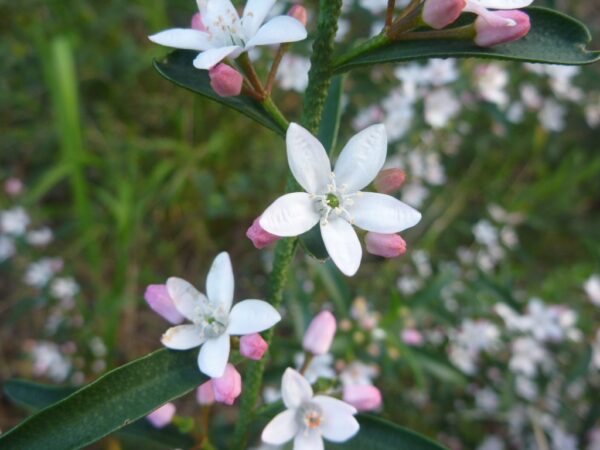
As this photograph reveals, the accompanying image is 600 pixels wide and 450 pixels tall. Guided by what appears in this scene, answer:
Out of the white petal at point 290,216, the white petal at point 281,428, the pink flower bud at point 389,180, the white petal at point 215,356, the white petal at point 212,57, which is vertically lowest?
the white petal at point 281,428

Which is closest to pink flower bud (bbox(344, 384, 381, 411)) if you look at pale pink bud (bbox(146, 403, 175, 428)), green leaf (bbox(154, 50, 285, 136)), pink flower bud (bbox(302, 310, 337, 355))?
pink flower bud (bbox(302, 310, 337, 355))

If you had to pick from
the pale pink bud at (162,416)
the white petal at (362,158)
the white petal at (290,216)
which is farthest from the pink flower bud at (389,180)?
the pale pink bud at (162,416)

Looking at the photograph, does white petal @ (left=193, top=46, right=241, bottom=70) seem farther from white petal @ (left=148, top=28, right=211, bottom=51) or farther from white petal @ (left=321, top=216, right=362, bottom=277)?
white petal @ (left=321, top=216, right=362, bottom=277)

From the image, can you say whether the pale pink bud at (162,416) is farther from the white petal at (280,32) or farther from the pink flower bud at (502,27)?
the pink flower bud at (502,27)

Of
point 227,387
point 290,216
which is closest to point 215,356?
point 227,387

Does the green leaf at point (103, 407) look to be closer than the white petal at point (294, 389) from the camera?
Yes

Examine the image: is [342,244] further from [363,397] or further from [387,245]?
[363,397]
